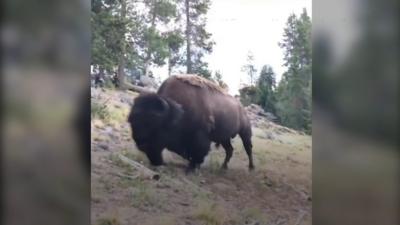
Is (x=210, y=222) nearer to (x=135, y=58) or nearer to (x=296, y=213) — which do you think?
(x=296, y=213)

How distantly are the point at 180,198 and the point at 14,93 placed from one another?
0.89 m

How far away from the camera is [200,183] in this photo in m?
2.41

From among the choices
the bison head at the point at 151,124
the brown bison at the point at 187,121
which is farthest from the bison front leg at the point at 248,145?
the bison head at the point at 151,124

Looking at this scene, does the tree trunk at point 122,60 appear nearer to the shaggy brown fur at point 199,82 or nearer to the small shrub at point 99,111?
the small shrub at point 99,111

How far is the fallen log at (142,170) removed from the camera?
7.77ft

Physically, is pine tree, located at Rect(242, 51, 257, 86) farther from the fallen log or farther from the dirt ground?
the fallen log

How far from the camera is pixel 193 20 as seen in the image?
2393 millimetres

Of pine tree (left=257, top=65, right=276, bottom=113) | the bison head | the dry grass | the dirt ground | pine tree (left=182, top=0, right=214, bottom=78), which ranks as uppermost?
pine tree (left=182, top=0, right=214, bottom=78)

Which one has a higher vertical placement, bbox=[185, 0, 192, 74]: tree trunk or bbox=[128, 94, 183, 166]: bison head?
bbox=[185, 0, 192, 74]: tree trunk

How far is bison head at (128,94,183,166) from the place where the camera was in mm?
2391

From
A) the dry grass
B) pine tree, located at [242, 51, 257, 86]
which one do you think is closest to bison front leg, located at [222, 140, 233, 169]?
the dry grass

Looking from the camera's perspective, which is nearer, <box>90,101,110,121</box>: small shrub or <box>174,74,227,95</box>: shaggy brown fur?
<box>90,101,110,121</box>: small shrub

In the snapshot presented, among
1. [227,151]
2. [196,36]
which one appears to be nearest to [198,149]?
[227,151]

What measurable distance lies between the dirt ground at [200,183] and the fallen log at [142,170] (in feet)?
0.03
